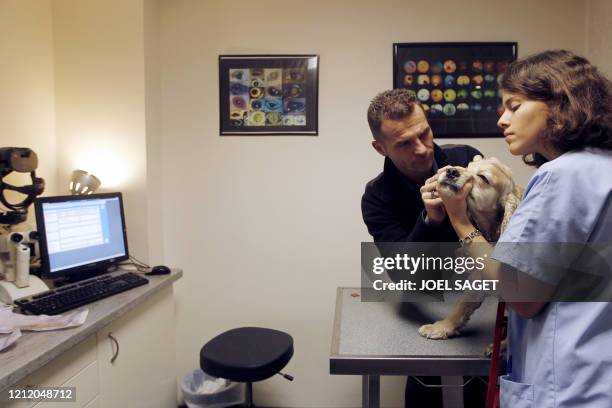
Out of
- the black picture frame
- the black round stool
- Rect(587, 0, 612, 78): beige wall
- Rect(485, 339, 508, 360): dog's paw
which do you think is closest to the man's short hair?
Rect(485, 339, 508, 360): dog's paw

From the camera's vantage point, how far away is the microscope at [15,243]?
4.74 ft

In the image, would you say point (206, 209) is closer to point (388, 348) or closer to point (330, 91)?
point (330, 91)

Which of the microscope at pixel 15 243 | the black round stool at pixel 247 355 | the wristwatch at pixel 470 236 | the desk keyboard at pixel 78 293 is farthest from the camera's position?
the black round stool at pixel 247 355

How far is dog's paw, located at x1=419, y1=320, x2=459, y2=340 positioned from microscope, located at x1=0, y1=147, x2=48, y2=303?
1340 mm

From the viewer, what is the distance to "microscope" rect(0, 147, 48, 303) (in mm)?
1443

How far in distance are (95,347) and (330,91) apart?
1590 millimetres

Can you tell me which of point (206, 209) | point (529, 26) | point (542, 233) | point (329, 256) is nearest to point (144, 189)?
point (206, 209)

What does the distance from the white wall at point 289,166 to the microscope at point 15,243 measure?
785 mm

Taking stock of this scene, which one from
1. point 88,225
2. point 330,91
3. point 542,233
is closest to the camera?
point 542,233

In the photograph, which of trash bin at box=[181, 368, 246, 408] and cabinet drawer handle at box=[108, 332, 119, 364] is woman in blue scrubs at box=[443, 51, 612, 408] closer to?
cabinet drawer handle at box=[108, 332, 119, 364]

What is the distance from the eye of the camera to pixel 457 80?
2.19 m

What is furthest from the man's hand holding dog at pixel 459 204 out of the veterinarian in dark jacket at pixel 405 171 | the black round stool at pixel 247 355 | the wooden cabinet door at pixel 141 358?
the wooden cabinet door at pixel 141 358

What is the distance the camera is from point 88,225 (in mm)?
1733

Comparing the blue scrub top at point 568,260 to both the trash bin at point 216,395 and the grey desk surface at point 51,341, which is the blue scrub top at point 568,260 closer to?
the grey desk surface at point 51,341
